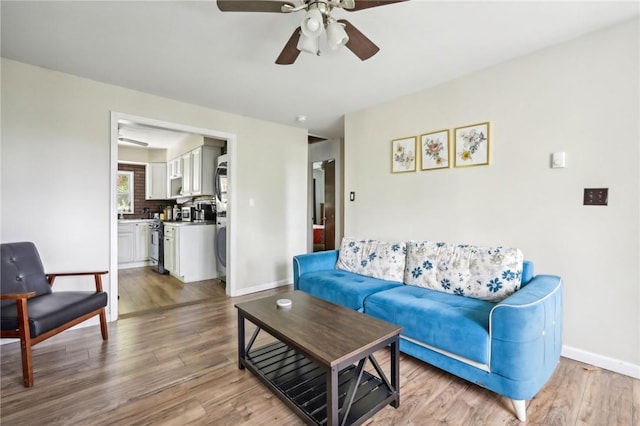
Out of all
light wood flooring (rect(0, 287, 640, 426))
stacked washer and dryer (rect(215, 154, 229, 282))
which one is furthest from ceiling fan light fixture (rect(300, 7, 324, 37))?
stacked washer and dryer (rect(215, 154, 229, 282))

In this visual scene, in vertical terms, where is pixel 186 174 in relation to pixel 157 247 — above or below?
above

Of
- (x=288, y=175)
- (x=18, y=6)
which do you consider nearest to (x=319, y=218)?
(x=288, y=175)

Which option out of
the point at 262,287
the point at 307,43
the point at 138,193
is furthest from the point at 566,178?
the point at 138,193

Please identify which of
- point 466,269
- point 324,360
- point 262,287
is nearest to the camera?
point 324,360

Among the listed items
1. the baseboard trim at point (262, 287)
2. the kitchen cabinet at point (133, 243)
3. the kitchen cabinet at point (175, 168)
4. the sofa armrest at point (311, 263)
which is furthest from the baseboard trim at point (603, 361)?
the kitchen cabinet at point (133, 243)

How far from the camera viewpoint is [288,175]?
4.38 m

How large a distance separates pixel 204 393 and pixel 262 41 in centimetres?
242

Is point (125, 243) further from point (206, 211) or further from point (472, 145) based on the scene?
point (472, 145)

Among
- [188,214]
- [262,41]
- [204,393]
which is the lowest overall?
[204,393]

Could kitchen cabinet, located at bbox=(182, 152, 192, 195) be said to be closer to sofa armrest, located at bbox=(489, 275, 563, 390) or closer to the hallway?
the hallway

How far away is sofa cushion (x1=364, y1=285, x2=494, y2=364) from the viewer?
5.61 feet

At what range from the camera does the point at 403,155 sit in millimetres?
3232

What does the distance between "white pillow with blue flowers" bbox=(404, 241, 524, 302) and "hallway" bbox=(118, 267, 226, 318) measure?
2564 mm

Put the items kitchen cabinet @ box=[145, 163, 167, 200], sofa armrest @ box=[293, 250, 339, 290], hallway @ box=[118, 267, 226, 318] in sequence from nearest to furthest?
sofa armrest @ box=[293, 250, 339, 290] < hallway @ box=[118, 267, 226, 318] < kitchen cabinet @ box=[145, 163, 167, 200]
